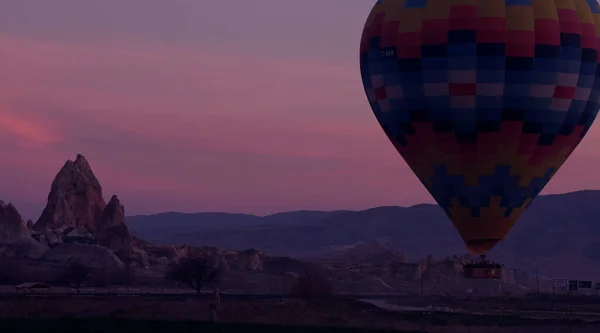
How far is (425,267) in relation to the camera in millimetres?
189625

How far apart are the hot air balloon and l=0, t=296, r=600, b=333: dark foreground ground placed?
394 inches

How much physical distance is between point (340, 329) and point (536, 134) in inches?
592

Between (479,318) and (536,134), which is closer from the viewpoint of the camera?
(536,134)

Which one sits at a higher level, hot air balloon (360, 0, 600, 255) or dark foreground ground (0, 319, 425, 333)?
hot air balloon (360, 0, 600, 255)

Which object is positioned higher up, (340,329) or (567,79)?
(567,79)

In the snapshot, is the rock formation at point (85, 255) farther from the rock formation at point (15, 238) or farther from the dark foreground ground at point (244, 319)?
the dark foreground ground at point (244, 319)

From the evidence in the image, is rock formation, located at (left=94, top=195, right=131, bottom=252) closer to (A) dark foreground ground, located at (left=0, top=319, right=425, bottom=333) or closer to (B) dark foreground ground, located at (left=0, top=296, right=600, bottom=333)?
(B) dark foreground ground, located at (left=0, top=296, right=600, bottom=333)

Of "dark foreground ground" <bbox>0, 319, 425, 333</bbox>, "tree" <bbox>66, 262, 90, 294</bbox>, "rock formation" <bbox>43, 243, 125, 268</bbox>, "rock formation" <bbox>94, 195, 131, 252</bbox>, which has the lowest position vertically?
"dark foreground ground" <bbox>0, 319, 425, 333</bbox>

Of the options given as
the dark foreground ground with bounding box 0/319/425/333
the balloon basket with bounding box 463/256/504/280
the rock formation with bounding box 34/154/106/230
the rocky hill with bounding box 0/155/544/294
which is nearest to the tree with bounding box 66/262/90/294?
the rocky hill with bounding box 0/155/544/294

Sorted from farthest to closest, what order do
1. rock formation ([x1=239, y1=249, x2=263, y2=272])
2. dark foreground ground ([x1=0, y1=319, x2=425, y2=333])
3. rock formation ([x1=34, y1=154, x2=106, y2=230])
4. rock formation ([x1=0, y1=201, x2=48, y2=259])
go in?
rock formation ([x1=34, y1=154, x2=106, y2=230]), rock formation ([x1=239, y1=249, x2=263, y2=272]), rock formation ([x1=0, y1=201, x2=48, y2=259]), dark foreground ground ([x1=0, y1=319, x2=425, y2=333])

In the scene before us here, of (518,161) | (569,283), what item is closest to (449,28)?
(518,161)

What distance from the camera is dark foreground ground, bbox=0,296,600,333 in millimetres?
56188

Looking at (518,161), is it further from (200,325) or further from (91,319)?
(91,319)

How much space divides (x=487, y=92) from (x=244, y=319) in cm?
2103
